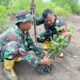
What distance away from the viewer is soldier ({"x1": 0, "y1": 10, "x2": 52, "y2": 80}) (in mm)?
4195

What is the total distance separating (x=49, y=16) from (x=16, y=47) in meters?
0.88

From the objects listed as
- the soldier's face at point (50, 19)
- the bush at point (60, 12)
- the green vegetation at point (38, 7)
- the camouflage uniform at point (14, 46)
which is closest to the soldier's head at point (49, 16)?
the soldier's face at point (50, 19)

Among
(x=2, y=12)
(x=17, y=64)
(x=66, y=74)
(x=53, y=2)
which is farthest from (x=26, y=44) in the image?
(x=53, y=2)

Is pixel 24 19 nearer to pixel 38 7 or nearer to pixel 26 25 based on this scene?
pixel 26 25

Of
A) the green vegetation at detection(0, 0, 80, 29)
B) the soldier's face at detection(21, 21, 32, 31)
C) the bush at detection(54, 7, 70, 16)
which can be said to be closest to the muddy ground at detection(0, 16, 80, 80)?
the soldier's face at detection(21, 21, 32, 31)

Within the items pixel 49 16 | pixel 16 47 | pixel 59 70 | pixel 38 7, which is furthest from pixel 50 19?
pixel 38 7

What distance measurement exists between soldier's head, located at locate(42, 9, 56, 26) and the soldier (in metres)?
0.55

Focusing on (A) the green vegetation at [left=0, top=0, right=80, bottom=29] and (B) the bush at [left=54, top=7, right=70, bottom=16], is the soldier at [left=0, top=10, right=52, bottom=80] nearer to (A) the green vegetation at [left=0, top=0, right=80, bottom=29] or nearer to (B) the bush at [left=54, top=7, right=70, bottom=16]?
(A) the green vegetation at [left=0, top=0, right=80, bottom=29]

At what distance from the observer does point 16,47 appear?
165 inches

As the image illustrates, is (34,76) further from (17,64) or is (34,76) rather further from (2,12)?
(2,12)

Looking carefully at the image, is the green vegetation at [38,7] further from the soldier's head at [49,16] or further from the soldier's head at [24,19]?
the soldier's head at [24,19]

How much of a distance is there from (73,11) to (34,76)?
14.6 feet

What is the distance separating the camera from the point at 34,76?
444cm

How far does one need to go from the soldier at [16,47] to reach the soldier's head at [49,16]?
1.79 ft
